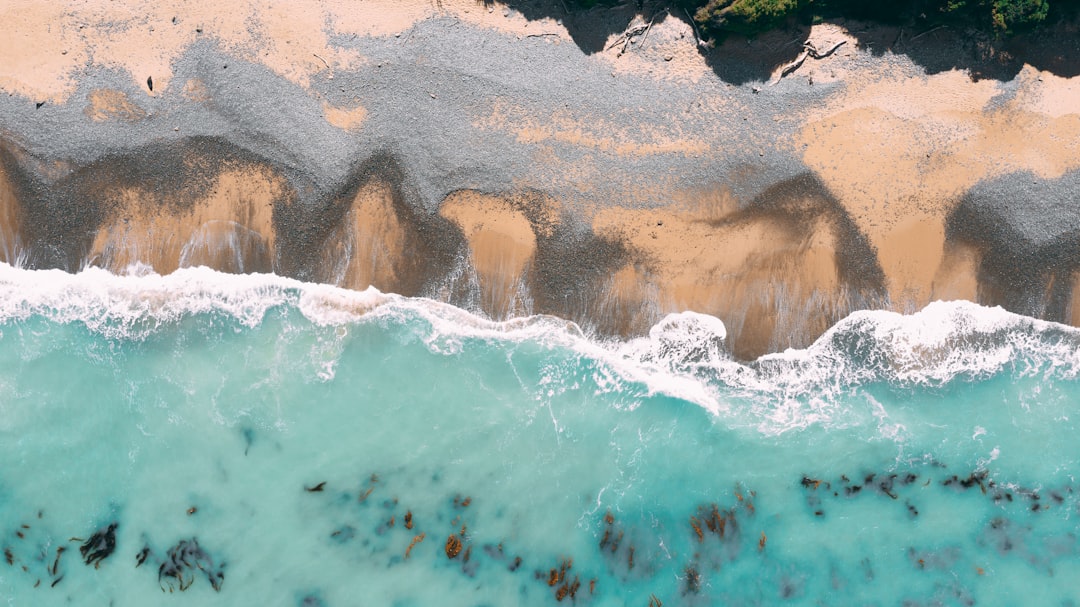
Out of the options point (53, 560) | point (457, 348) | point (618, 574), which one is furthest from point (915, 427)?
point (53, 560)

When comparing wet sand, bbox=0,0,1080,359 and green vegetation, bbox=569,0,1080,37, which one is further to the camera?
wet sand, bbox=0,0,1080,359

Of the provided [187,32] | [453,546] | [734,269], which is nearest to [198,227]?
[187,32]

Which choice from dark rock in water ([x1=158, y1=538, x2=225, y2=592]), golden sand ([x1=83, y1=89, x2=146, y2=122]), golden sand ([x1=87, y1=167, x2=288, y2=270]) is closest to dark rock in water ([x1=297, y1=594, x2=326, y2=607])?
dark rock in water ([x1=158, y1=538, x2=225, y2=592])

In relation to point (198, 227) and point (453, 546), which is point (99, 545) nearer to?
point (198, 227)

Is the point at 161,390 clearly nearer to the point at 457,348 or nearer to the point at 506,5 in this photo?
the point at 457,348

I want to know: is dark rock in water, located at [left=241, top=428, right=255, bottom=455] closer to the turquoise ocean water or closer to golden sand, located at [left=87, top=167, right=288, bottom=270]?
the turquoise ocean water

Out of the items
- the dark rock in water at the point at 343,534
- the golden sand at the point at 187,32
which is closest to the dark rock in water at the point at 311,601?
the dark rock in water at the point at 343,534

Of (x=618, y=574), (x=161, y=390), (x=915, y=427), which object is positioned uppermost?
(x=915, y=427)
